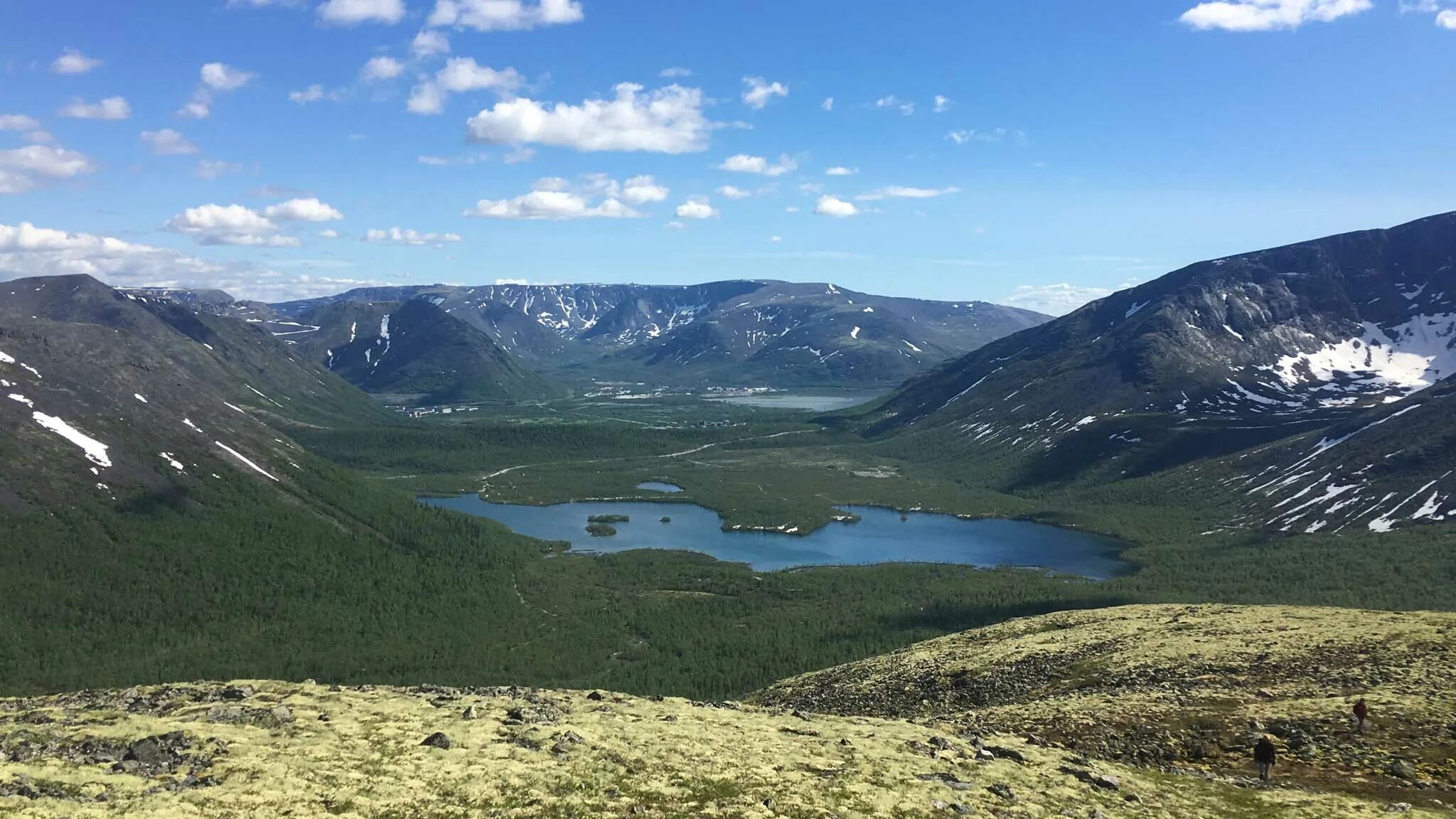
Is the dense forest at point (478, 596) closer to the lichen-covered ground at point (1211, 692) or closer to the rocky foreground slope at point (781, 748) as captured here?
the lichen-covered ground at point (1211, 692)

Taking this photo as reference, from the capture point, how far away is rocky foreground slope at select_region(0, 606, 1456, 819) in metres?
36.9

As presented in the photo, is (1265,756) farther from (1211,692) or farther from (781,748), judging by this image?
(781,748)

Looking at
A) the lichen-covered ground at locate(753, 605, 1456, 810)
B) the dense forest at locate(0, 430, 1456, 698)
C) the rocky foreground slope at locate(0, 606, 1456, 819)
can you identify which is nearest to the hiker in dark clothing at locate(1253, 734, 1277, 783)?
the lichen-covered ground at locate(753, 605, 1456, 810)

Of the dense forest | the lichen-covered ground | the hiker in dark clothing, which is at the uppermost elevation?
the hiker in dark clothing

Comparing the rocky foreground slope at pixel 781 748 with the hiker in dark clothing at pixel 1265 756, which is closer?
the rocky foreground slope at pixel 781 748

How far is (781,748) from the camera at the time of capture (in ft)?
156

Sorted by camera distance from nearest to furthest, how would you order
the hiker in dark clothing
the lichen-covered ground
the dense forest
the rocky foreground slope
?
1. the rocky foreground slope
2. the hiker in dark clothing
3. the lichen-covered ground
4. the dense forest

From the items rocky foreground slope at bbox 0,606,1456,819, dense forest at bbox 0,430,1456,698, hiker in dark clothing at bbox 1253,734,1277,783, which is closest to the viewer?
rocky foreground slope at bbox 0,606,1456,819

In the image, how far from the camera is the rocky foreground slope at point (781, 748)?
36.9 metres

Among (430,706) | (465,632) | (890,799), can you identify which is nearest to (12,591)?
(465,632)

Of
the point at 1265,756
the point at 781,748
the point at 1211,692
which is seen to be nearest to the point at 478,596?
the point at 781,748

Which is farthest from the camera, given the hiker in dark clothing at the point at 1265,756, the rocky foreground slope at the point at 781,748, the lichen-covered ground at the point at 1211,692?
the lichen-covered ground at the point at 1211,692

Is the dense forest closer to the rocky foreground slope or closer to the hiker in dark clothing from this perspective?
the rocky foreground slope

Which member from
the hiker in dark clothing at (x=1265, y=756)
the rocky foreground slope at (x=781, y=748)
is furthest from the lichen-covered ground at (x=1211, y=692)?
the hiker in dark clothing at (x=1265, y=756)
